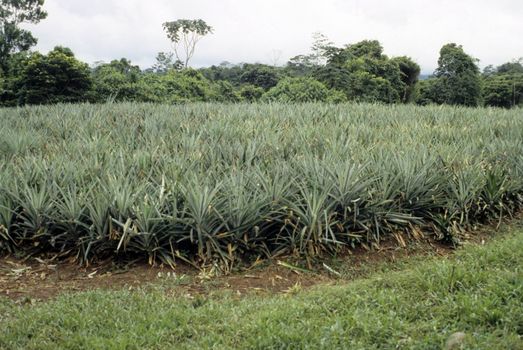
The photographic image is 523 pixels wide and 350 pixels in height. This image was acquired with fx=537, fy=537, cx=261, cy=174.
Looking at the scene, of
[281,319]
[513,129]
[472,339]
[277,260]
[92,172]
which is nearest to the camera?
[472,339]

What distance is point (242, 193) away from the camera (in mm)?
5125

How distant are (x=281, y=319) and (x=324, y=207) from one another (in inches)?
70.9

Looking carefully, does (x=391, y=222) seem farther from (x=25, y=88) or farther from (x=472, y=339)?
(x=25, y=88)

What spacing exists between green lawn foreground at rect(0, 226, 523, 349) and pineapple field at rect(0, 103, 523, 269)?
2.63ft

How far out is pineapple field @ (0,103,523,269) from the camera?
4.73 m

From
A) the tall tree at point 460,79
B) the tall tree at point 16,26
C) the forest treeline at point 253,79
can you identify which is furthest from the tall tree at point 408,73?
the tall tree at point 16,26

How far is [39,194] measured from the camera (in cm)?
507

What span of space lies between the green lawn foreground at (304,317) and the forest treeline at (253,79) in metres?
10.8

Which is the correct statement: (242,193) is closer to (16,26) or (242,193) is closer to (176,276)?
(176,276)

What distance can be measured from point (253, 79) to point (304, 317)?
27960mm

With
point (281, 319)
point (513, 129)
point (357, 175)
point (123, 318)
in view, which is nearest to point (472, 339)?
point (281, 319)

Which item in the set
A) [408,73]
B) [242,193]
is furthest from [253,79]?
[242,193]

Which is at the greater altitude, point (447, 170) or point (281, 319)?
point (447, 170)

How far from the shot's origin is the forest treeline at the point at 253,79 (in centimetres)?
1955
